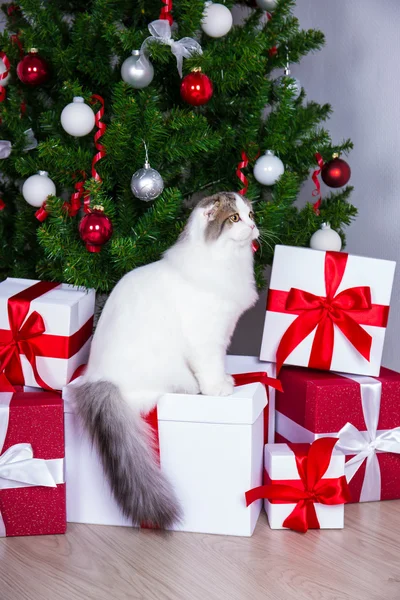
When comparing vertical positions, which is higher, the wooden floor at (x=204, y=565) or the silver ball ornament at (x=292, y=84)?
the silver ball ornament at (x=292, y=84)

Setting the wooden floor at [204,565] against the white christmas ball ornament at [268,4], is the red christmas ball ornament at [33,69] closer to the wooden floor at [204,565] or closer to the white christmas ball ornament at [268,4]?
the white christmas ball ornament at [268,4]

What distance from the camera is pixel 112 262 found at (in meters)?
1.65

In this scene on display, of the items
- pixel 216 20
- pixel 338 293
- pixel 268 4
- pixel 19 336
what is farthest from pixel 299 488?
pixel 268 4

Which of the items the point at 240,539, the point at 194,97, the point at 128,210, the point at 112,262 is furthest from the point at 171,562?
the point at 194,97

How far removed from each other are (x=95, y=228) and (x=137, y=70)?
350 mm

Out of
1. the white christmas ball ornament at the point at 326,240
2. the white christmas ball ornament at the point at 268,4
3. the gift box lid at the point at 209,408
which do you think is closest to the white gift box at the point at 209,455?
the gift box lid at the point at 209,408

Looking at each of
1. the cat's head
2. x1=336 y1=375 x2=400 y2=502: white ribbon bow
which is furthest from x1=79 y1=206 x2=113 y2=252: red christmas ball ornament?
x1=336 y1=375 x2=400 y2=502: white ribbon bow

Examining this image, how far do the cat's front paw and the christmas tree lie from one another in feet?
1.19

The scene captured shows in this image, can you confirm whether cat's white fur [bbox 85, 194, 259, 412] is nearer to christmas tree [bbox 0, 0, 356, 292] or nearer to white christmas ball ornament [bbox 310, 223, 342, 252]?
christmas tree [bbox 0, 0, 356, 292]

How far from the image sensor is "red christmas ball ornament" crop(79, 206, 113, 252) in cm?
149

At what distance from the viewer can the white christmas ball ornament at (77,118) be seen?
4.98 feet

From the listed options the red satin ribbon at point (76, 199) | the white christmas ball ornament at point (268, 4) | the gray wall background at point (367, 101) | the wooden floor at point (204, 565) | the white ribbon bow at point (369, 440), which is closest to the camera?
the wooden floor at point (204, 565)

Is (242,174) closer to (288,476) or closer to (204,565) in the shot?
(288,476)

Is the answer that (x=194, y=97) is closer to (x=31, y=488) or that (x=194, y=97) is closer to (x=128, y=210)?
(x=128, y=210)
